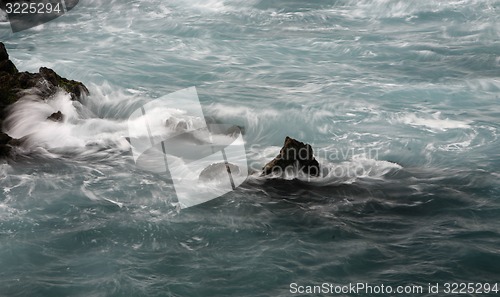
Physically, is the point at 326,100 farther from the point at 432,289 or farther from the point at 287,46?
the point at 432,289

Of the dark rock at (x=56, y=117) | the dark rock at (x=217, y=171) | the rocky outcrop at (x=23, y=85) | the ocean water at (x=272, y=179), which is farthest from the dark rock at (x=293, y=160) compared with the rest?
the rocky outcrop at (x=23, y=85)

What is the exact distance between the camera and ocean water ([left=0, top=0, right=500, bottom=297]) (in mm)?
9430

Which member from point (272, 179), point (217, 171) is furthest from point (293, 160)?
point (217, 171)

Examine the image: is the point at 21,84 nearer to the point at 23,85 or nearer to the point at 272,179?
the point at 23,85

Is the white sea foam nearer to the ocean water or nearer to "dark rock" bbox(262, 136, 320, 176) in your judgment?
the ocean water

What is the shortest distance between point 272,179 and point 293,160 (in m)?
0.50

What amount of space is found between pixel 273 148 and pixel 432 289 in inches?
217

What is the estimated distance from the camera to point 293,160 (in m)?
11.5

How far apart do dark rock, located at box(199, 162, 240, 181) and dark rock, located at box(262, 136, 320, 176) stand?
0.63m

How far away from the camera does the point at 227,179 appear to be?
11836mm

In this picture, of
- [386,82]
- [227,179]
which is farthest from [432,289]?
[386,82]

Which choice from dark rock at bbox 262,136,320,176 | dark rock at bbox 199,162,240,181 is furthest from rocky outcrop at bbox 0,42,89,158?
dark rock at bbox 262,136,320,176

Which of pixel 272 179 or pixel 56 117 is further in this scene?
pixel 56 117

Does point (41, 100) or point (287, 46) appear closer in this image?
point (41, 100)
